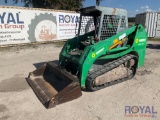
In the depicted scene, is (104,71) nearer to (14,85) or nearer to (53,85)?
(53,85)

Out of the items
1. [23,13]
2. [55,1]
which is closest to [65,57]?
[23,13]

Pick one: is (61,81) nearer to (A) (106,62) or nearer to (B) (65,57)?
(B) (65,57)

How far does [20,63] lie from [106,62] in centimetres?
387

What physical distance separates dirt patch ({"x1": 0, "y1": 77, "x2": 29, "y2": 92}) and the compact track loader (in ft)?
0.73

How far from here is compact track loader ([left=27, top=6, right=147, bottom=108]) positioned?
4211 mm

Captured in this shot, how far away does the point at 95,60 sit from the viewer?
4.59 m

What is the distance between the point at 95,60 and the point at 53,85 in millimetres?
1298

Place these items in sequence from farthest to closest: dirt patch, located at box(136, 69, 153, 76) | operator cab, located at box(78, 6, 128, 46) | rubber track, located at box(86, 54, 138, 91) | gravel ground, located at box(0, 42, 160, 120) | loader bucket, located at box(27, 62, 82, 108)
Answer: dirt patch, located at box(136, 69, 153, 76), operator cab, located at box(78, 6, 128, 46), rubber track, located at box(86, 54, 138, 91), loader bucket, located at box(27, 62, 82, 108), gravel ground, located at box(0, 42, 160, 120)

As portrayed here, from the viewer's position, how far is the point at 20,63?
7.26 metres

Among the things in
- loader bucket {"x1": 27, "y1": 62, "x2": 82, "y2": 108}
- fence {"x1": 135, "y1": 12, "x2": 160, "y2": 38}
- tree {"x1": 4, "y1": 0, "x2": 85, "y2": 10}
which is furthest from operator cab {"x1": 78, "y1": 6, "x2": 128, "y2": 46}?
tree {"x1": 4, "y1": 0, "x2": 85, "y2": 10}

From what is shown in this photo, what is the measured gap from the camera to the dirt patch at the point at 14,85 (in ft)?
15.3

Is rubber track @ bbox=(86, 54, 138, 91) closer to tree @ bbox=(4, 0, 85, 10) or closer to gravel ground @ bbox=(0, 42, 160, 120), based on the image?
gravel ground @ bbox=(0, 42, 160, 120)

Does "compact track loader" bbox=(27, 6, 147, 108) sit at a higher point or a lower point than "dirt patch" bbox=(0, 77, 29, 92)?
higher

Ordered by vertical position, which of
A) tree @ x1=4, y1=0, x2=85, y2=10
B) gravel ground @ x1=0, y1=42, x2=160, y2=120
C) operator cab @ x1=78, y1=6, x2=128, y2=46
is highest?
tree @ x1=4, y1=0, x2=85, y2=10
